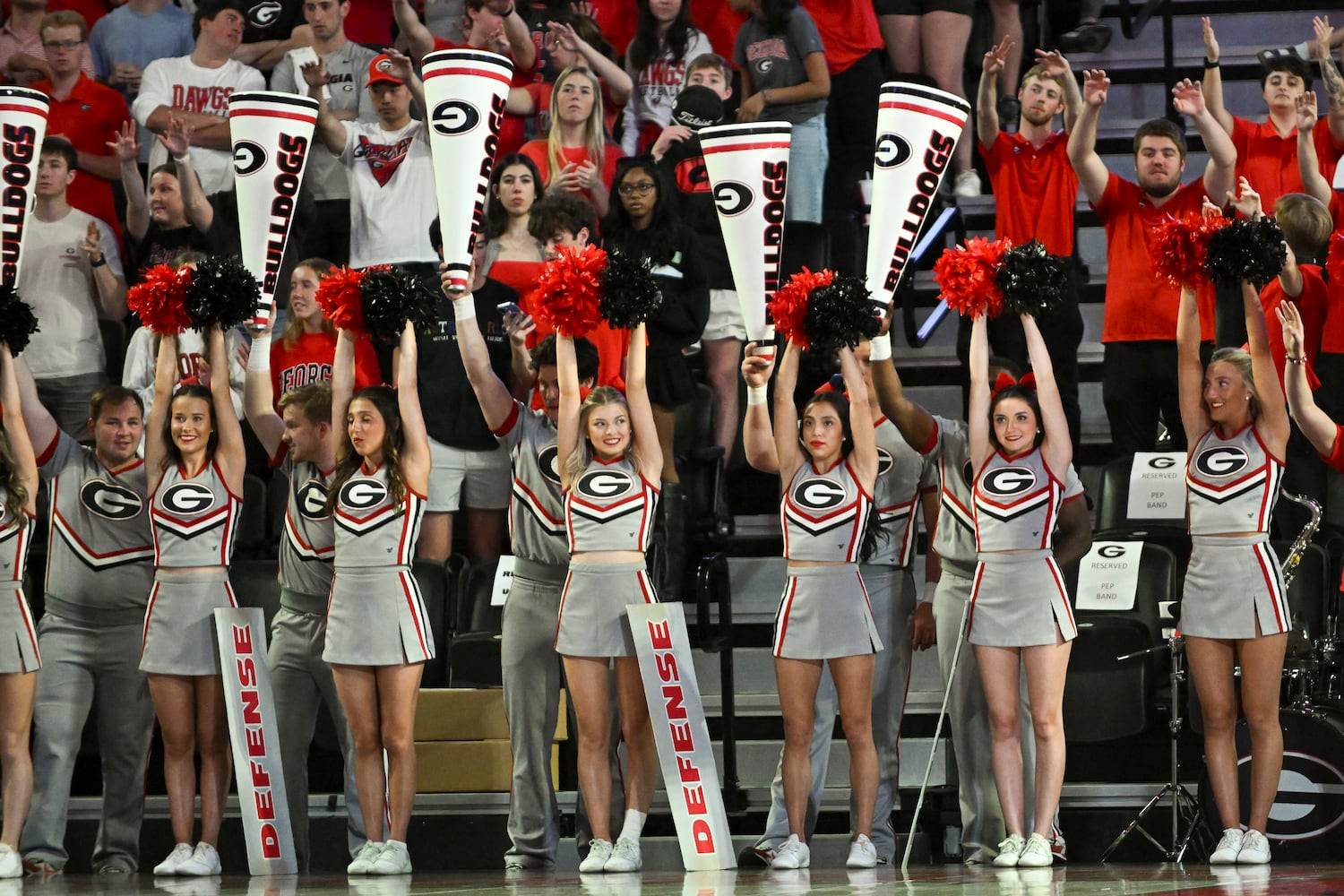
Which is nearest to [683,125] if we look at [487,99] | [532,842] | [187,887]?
[487,99]

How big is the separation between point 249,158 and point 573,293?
4.84ft

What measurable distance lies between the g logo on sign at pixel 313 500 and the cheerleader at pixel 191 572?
0.71 feet

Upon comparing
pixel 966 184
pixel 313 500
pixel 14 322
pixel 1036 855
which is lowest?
pixel 1036 855

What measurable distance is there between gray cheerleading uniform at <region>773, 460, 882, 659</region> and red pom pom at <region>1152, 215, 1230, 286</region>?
1.26m

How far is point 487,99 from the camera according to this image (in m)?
6.16

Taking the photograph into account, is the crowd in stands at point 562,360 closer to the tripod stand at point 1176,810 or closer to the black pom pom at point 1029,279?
the black pom pom at point 1029,279

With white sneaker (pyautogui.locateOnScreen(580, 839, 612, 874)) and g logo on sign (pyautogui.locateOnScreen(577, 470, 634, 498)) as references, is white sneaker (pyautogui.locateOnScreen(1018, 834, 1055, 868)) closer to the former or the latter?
white sneaker (pyautogui.locateOnScreen(580, 839, 612, 874))

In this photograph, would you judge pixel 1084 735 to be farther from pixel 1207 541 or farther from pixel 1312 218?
pixel 1312 218

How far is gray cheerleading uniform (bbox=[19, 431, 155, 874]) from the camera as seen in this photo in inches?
236

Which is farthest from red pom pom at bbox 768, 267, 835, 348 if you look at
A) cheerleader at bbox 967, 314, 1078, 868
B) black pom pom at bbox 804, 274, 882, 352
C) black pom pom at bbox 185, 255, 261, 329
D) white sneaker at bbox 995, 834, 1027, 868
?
black pom pom at bbox 185, 255, 261, 329

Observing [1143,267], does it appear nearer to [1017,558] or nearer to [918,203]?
[918,203]

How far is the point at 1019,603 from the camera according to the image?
565 centimetres

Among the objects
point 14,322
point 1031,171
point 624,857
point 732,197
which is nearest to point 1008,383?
point 732,197

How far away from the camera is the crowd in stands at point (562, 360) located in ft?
18.9
